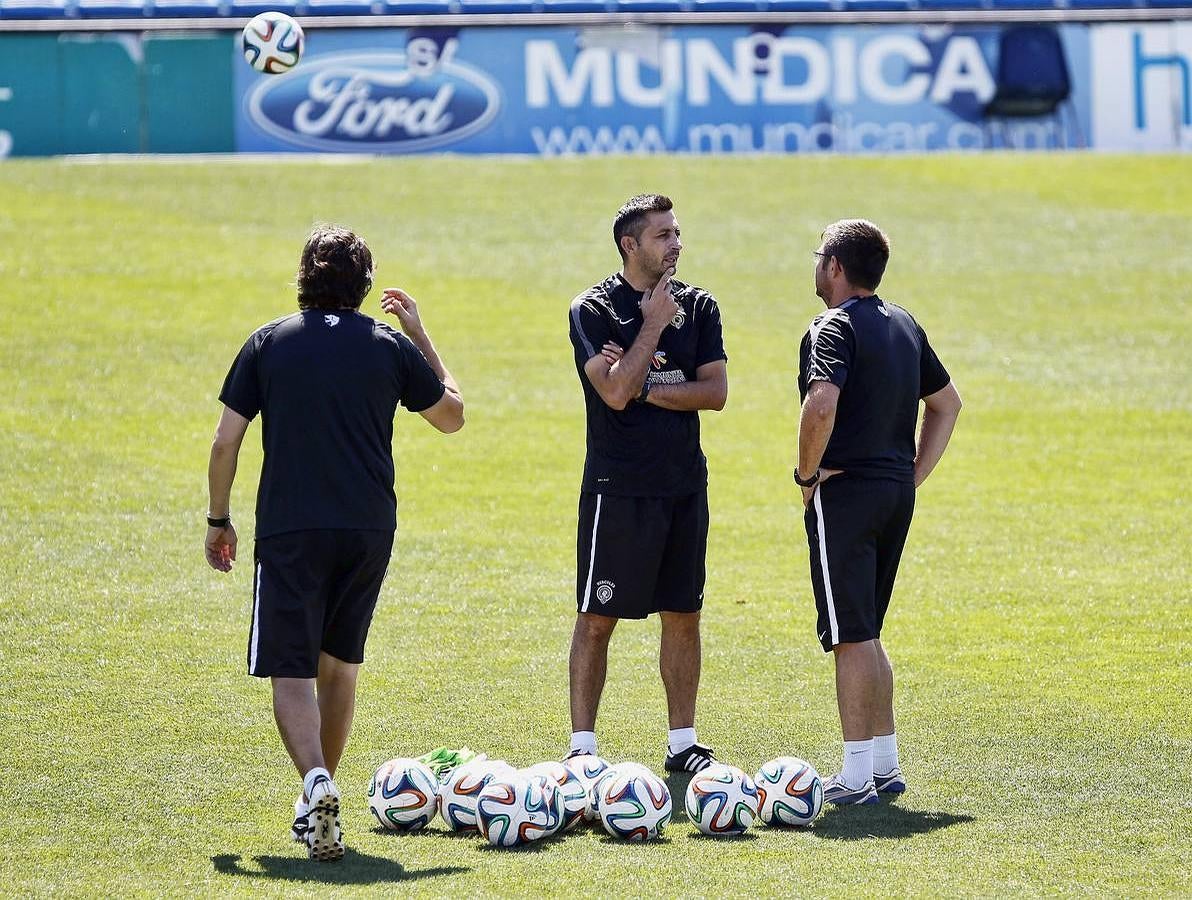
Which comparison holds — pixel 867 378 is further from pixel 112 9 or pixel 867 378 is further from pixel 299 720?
pixel 112 9

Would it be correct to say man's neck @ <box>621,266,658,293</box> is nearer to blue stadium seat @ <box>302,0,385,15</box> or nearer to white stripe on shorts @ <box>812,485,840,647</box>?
white stripe on shorts @ <box>812,485,840,647</box>

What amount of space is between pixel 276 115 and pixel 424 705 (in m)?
21.7

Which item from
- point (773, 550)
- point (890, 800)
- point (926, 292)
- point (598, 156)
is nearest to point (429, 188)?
point (598, 156)

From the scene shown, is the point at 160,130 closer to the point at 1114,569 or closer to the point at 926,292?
the point at 926,292

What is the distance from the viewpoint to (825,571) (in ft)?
21.2

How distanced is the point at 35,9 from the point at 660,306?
1073 inches

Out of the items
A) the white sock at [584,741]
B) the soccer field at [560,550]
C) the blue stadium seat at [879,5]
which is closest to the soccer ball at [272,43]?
the soccer field at [560,550]

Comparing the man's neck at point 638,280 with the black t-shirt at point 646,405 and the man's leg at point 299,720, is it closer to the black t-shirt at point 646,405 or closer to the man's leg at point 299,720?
the black t-shirt at point 646,405

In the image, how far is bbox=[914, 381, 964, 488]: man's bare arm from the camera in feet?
22.4

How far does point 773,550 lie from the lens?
11.5m

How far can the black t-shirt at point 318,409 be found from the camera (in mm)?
5711

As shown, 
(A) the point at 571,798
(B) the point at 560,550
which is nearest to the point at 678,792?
(A) the point at 571,798

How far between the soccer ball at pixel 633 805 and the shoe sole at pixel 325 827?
1006 mm

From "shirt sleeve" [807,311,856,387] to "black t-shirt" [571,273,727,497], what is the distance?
0.53 meters
